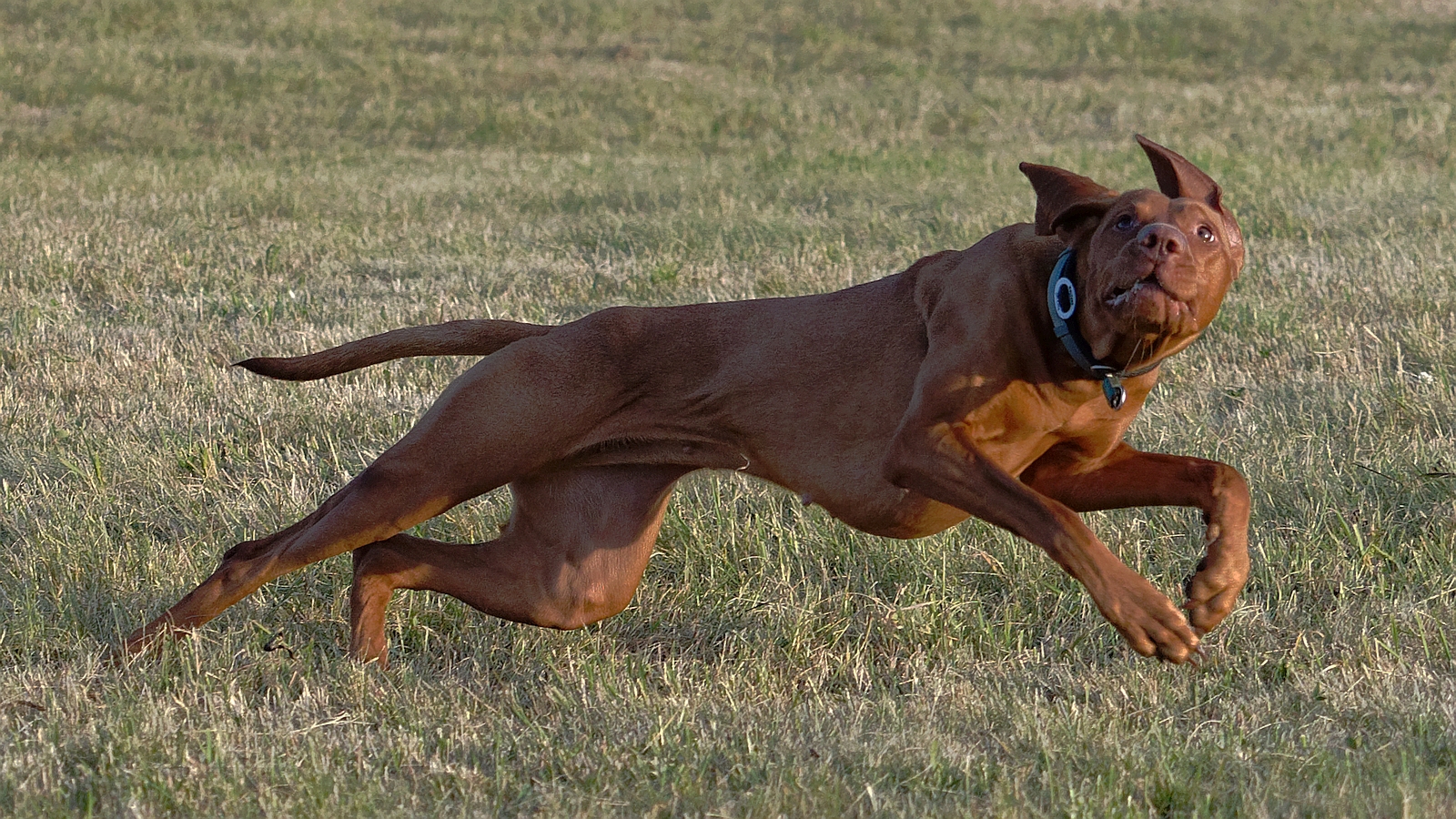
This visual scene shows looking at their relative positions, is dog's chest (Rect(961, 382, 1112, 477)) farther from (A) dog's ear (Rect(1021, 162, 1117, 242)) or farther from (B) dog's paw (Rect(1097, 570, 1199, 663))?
(B) dog's paw (Rect(1097, 570, 1199, 663))

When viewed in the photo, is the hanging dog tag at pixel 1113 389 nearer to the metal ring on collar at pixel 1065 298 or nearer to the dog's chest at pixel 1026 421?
the dog's chest at pixel 1026 421

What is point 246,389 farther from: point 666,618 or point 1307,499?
point 1307,499

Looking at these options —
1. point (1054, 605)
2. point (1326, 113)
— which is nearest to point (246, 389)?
point (1054, 605)

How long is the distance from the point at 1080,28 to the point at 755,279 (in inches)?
696

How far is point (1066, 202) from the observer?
12.3 ft

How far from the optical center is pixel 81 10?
72.4ft

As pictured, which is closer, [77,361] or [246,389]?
[246,389]

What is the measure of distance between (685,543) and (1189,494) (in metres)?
1.64

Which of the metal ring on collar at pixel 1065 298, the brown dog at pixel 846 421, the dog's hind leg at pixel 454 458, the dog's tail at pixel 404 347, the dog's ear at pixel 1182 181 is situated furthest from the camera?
the dog's tail at pixel 404 347

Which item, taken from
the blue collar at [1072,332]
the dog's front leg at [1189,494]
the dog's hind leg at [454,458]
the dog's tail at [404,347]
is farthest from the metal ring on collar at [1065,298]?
the dog's tail at [404,347]

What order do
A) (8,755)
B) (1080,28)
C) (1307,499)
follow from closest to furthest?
(8,755), (1307,499), (1080,28)

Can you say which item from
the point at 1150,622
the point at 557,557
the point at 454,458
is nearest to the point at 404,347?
the point at 454,458

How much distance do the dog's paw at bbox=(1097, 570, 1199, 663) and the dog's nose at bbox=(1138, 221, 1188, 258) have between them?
72 centimetres

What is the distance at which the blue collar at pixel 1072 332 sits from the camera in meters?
3.66
